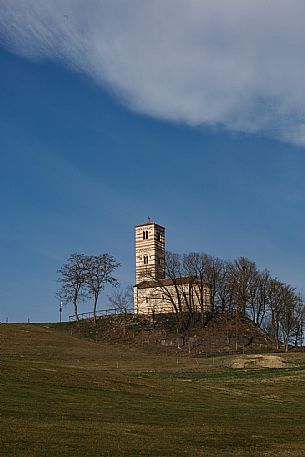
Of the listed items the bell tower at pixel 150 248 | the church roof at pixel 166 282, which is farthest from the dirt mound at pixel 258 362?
the bell tower at pixel 150 248

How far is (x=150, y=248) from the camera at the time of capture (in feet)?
478

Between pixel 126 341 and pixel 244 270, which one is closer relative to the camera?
pixel 126 341

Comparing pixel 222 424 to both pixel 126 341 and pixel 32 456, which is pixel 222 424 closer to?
pixel 32 456

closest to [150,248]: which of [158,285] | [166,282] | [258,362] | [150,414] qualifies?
[166,282]

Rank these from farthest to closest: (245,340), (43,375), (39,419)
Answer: (245,340)
(43,375)
(39,419)

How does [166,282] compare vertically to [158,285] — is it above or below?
above

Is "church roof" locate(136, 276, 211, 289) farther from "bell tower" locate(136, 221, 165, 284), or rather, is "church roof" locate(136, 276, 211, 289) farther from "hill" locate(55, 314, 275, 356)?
"hill" locate(55, 314, 275, 356)

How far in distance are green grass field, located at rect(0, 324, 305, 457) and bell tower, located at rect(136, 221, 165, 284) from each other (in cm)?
7274

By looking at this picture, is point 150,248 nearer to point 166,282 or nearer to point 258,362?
point 166,282

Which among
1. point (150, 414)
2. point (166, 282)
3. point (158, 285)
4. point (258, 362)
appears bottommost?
point (150, 414)

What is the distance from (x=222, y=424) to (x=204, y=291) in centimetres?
9899

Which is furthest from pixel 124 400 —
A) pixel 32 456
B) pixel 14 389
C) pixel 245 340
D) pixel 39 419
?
pixel 245 340

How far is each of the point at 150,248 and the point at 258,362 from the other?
7046cm

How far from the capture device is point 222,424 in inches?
1280
